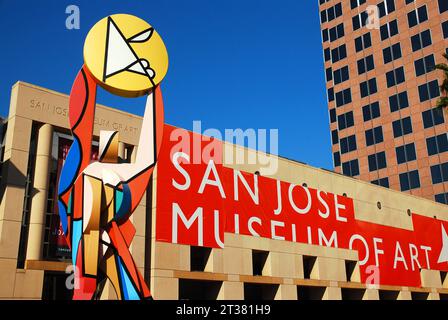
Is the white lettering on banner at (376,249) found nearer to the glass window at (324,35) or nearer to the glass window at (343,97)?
the glass window at (343,97)

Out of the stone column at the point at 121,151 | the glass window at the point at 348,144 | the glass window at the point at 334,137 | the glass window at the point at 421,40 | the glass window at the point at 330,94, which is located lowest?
the stone column at the point at 121,151

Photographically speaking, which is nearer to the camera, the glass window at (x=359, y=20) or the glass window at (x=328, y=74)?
the glass window at (x=359, y=20)

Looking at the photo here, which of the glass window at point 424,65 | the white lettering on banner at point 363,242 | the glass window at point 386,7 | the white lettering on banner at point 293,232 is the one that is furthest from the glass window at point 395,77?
the white lettering on banner at point 293,232

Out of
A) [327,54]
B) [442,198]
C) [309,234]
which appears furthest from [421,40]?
[309,234]

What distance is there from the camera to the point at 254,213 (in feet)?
116

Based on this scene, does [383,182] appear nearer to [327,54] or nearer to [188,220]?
[327,54]

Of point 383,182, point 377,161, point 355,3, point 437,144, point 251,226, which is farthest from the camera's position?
point 355,3

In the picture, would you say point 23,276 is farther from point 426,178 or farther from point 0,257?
point 426,178

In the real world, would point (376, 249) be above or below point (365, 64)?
below

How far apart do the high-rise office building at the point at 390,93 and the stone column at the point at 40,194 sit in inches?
1950

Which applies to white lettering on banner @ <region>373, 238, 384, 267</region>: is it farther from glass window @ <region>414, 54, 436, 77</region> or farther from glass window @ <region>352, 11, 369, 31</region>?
glass window @ <region>352, 11, 369, 31</region>

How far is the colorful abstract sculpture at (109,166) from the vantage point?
61.7 feet

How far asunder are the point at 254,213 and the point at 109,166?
17051mm

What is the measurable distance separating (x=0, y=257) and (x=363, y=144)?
56.1 meters
